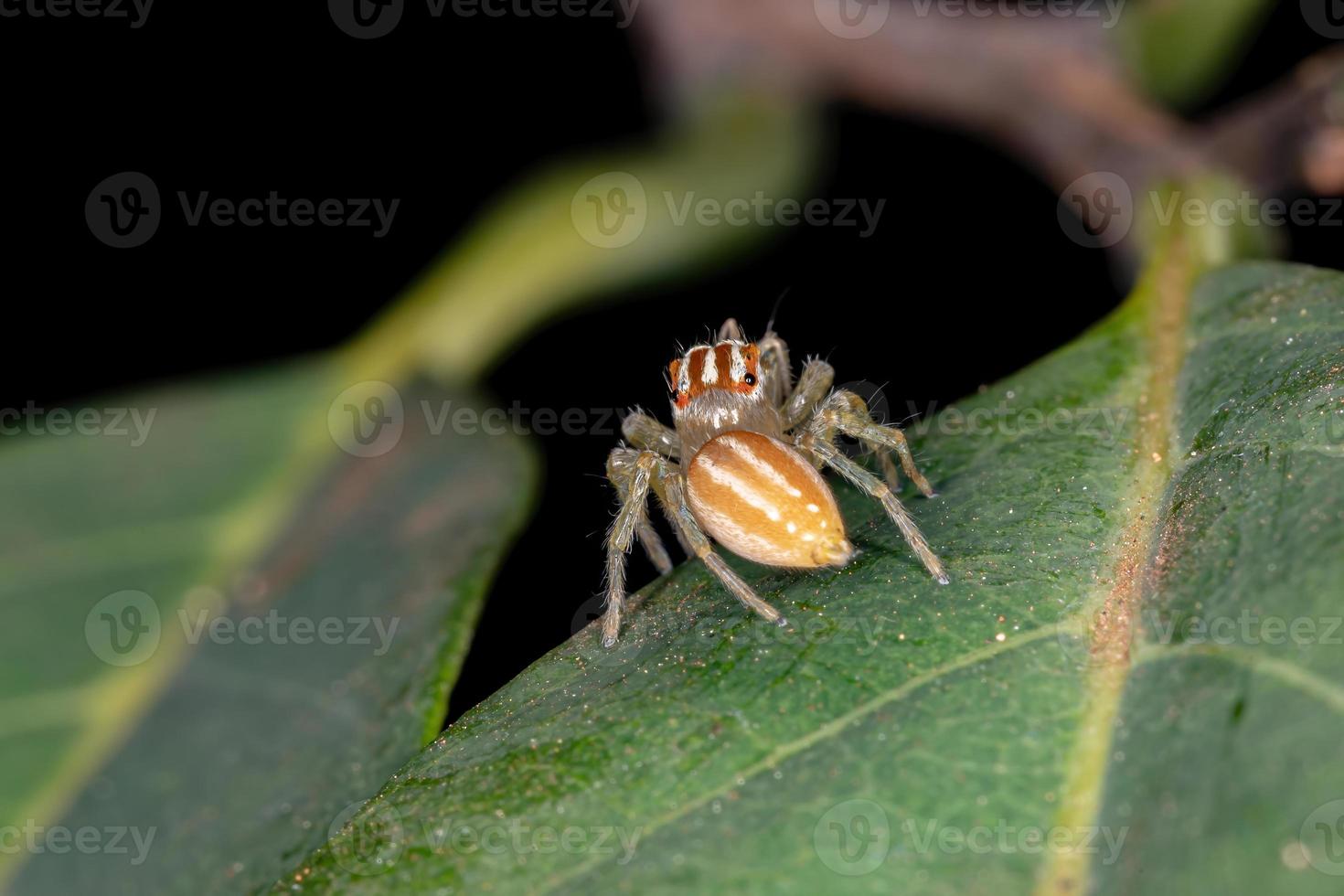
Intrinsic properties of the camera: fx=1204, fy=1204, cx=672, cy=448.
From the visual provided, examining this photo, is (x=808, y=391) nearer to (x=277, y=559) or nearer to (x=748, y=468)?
(x=748, y=468)

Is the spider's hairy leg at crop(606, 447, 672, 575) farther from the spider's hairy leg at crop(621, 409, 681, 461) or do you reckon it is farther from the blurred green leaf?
the blurred green leaf

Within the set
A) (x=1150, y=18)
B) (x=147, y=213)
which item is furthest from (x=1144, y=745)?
(x=147, y=213)

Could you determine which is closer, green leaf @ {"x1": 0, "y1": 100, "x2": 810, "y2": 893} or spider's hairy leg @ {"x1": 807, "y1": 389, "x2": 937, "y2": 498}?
green leaf @ {"x1": 0, "y1": 100, "x2": 810, "y2": 893}

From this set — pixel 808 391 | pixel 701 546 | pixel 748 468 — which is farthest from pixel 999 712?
pixel 808 391

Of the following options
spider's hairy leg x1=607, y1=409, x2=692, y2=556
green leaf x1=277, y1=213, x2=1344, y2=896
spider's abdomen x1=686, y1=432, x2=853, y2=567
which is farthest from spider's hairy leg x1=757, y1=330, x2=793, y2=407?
green leaf x1=277, y1=213, x2=1344, y2=896

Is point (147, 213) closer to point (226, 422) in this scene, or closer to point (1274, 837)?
point (226, 422)
